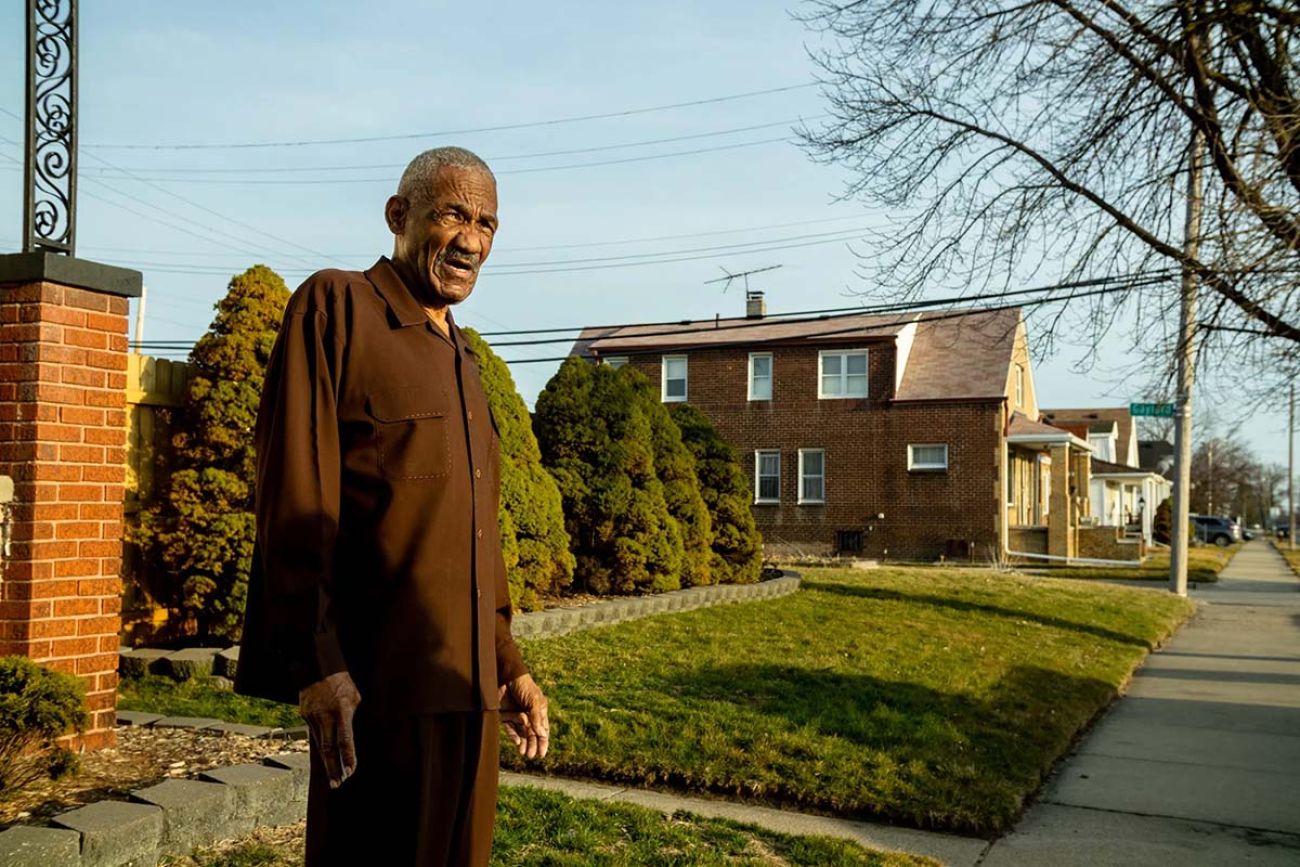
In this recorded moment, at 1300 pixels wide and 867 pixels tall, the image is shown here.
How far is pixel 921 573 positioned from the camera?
21.6m

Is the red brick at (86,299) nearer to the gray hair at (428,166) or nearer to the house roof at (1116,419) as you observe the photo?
the gray hair at (428,166)

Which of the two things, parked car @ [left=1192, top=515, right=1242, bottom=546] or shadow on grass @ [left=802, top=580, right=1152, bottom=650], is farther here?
parked car @ [left=1192, top=515, right=1242, bottom=546]

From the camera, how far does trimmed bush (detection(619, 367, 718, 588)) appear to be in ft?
48.1

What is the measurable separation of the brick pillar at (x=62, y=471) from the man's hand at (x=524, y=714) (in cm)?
328

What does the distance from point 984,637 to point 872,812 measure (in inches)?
265

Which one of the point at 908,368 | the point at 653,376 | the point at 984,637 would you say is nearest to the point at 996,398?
the point at 908,368

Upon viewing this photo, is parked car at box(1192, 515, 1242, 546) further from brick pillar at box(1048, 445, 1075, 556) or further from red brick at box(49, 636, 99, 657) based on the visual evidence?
red brick at box(49, 636, 99, 657)

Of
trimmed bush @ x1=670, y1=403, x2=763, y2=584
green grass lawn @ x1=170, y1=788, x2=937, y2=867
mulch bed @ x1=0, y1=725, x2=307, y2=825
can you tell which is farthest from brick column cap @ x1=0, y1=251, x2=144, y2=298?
trimmed bush @ x1=670, y1=403, x2=763, y2=584

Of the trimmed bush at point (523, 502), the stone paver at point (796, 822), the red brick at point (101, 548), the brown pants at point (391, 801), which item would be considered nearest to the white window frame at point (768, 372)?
the trimmed bush at point (523, 502)

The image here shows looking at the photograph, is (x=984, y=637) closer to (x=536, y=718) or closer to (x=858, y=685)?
(x=858, y=685)

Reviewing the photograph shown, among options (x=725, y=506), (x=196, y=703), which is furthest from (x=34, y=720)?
(x=725, y=506)

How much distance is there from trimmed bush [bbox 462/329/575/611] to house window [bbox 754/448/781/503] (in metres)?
22.0

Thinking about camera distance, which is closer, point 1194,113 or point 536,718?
point 536,718

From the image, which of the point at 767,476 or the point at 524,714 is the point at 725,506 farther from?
the point at 767,476
